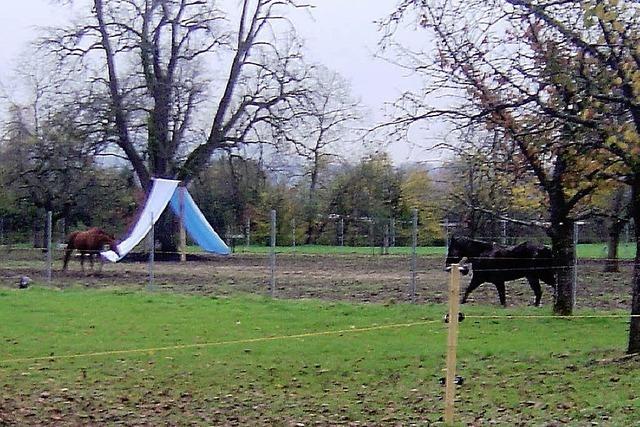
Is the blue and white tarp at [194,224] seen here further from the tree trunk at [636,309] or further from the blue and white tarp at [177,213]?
the tree trunk at [636,309]

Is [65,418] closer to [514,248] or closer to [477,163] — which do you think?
[477,163]

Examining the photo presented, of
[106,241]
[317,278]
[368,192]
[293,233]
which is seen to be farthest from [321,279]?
[368,192]

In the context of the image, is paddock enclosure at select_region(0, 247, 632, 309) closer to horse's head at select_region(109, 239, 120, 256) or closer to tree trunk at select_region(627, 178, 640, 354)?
horse's head at select_region(109, 239, 120, 256)

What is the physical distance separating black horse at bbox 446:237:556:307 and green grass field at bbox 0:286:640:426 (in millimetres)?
1368

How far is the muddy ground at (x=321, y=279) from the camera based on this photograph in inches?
776

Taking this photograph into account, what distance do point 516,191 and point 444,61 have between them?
15.3 feet

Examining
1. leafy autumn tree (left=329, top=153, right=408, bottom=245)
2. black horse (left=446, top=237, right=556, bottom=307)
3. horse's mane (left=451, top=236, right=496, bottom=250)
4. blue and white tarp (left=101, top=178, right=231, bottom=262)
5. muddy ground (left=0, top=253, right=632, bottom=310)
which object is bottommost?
muddy ground (left=0, top=253, right=632, bottom=310)

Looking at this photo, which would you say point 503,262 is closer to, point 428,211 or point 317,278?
point 317,278

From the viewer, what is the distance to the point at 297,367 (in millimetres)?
11047

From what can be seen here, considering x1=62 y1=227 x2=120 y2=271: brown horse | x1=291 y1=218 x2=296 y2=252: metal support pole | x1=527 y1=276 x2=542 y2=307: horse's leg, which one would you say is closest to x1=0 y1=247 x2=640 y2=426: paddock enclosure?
x1=527 y1=276 x2=542 y2=307: horse's leg

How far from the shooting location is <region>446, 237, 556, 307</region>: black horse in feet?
58.5

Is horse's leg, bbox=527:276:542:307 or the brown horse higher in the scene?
the brown horse

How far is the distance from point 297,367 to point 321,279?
12.8 m

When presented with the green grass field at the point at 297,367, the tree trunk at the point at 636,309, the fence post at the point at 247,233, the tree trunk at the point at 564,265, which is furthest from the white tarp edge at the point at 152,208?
the tree trunk at the point at 636,309
